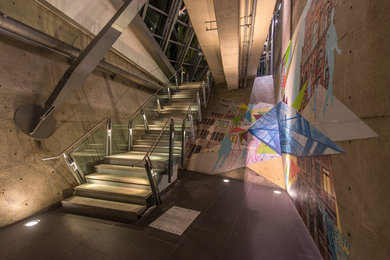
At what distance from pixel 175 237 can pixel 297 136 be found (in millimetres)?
2728

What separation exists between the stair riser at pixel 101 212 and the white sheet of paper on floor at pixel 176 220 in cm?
43

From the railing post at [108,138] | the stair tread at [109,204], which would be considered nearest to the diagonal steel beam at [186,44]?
the railing post at [108,138]

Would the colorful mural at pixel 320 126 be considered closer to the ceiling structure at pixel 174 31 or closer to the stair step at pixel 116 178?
the stair step at pixel 116 178

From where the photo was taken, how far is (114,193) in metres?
3.05

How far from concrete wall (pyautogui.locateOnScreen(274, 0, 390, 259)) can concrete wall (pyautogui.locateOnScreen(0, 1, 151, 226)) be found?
14.8 feet

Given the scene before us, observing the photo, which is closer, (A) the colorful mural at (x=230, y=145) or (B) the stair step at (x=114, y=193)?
(B) the stair step at (x=114, y=193)

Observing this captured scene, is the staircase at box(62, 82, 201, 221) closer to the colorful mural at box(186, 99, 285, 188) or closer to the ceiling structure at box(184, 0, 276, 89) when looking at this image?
the colorful mural at box(186, 99, 285, 188)

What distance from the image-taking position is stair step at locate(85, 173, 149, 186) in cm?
328

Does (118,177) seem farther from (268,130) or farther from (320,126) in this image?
(268,130)

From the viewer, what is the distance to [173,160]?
13.6ft

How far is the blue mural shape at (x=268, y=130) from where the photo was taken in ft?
16.5

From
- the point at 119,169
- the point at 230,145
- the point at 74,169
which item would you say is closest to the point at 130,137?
the point at 119,169

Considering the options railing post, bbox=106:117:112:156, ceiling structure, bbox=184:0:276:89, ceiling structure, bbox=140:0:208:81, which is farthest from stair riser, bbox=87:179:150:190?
ceiling structure, bbox=140:0:208:81

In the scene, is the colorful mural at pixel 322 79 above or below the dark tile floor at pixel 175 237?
above
